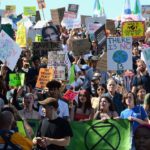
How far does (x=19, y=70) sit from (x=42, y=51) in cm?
188

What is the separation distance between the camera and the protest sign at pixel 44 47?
51.1ft

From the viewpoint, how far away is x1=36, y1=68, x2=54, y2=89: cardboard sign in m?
12.2

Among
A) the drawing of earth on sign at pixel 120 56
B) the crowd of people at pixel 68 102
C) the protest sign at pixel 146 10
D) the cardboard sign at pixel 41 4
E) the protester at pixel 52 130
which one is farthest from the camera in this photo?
the protest sign at pixel 146 10

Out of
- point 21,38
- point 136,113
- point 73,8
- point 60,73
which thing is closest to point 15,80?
point 60,73

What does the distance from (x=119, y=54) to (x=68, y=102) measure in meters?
3.42

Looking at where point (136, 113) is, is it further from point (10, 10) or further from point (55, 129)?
point (10, 10)

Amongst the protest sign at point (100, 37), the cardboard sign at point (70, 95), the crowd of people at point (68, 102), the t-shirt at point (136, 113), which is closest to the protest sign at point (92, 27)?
the crowd of people at point (68, 102)

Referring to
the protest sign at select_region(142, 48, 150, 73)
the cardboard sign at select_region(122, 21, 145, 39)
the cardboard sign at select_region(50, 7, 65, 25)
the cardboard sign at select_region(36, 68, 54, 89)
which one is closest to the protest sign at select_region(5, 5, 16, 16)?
the cardboard sign at select_region(50, 7, 65, 25)

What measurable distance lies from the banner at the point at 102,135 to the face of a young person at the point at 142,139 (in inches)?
186

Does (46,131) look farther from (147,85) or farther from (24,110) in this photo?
(147,85)

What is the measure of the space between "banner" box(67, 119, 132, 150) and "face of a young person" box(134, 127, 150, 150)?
4714mm

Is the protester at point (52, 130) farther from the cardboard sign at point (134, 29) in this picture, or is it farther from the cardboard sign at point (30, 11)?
the cardboard sign at point (30, 11)

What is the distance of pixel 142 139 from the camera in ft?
15.8

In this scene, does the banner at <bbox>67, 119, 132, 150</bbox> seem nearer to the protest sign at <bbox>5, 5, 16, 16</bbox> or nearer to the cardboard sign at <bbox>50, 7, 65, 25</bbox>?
the cardboard sign at <bbox>50, 7, 65, 25</bbox>
